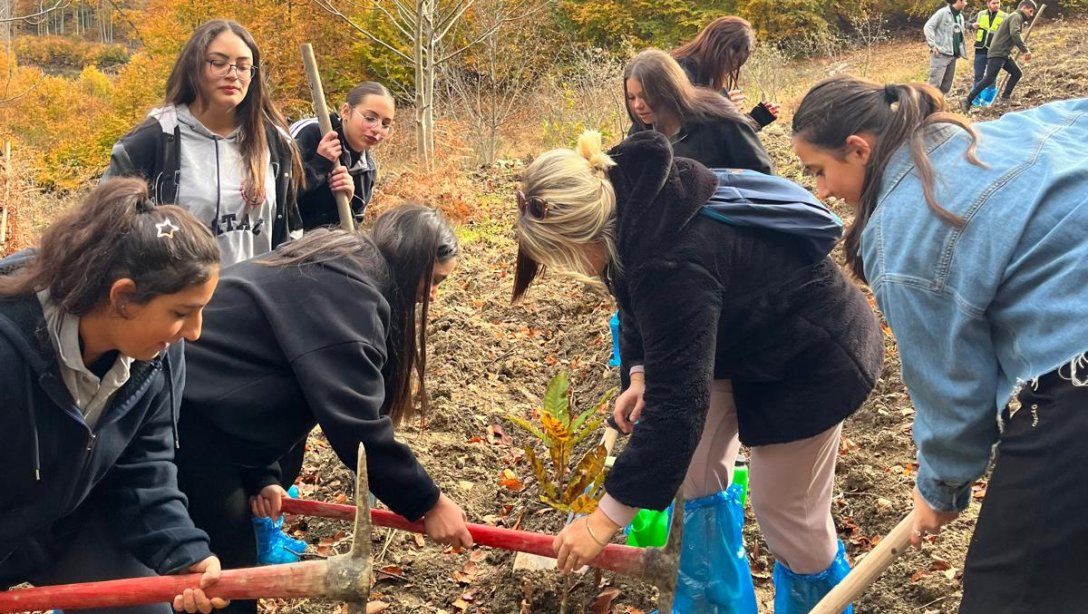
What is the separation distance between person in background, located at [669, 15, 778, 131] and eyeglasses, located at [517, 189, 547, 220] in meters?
2.52

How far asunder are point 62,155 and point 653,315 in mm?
21286

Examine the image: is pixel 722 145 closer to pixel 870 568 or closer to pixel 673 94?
pixel 673 94

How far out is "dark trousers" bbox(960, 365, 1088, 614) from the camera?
1.89 metres

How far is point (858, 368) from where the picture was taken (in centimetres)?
283

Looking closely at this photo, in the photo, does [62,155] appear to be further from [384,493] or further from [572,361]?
[384,493]

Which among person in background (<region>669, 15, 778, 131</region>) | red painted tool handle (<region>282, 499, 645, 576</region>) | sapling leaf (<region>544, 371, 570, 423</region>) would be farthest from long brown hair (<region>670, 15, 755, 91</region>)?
red painted tool handle (<region>282, 499, 645, 576</region>)

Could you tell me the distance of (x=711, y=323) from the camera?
2480 mm

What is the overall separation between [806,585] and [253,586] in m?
1.67

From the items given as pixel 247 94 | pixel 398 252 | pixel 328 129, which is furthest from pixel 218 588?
pixel 328 129

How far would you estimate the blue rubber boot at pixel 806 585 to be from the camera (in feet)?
9.58

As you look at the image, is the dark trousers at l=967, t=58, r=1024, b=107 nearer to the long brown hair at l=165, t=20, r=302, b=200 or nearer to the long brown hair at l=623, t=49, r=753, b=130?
the long brown hair at l=623, t=49, r=753, b=130

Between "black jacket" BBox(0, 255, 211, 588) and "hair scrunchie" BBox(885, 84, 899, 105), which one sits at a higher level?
"hair scrunchie" BBox(885, 84, 899, 105)

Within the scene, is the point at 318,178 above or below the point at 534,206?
below

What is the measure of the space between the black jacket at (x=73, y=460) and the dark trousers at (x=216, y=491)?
18 centimetres
